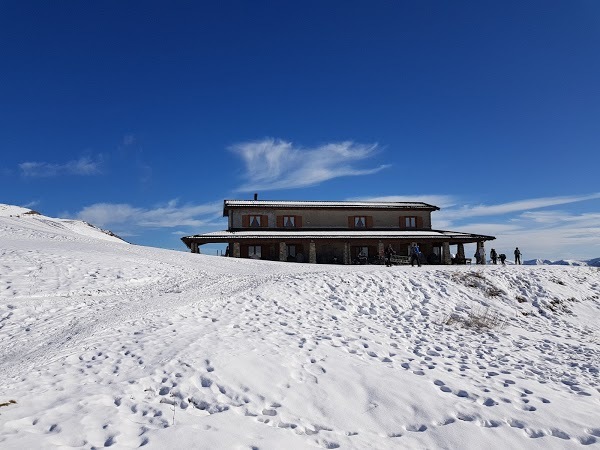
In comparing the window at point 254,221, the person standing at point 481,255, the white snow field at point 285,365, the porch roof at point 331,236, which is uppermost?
the window at point 254,221

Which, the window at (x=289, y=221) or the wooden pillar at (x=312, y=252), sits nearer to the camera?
the wooden pillar at (x=312, y=252)

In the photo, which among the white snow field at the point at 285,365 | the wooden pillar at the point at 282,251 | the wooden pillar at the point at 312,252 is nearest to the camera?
the white snow field at the point at 285,365

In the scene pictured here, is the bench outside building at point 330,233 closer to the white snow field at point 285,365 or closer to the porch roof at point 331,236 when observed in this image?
the porch roof at point 331,236

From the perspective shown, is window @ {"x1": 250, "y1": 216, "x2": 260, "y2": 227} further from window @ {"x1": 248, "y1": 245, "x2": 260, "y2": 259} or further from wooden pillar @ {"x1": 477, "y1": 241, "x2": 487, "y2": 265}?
wooden pillar @ {"x1": 477, "y1": 241, "x2": 487, "y2": 265}

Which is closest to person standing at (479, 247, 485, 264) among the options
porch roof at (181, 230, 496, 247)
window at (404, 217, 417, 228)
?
porch roof at (181, 230, 496, 247)

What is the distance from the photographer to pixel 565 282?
1908cm

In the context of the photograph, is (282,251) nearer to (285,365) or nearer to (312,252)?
(312,252)

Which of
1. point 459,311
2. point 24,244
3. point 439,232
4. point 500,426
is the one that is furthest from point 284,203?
point 500,426

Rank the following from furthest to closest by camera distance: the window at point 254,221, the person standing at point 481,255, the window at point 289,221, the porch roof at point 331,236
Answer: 1. the window at point 289,221
2. the window at point 254,221
3. the person standing at point 481,255
4. the porch roof at point 331,236

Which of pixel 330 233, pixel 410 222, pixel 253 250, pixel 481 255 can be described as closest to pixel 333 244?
pixel 330 233

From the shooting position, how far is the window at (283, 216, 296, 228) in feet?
123

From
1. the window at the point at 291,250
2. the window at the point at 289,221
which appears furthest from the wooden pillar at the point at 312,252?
the window at the point at 289,221

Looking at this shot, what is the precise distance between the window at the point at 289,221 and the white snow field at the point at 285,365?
71.5ft

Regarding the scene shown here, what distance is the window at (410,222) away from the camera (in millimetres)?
39522
